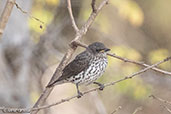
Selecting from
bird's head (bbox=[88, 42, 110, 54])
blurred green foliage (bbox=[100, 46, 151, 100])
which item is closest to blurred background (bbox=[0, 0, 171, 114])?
blurred green foliage (bbox=[100, 46, 151, 100])

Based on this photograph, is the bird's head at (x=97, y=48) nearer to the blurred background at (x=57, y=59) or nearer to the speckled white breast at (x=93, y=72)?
the speckled white breast at (x=93, y=72)

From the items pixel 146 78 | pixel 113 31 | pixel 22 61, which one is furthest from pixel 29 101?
pixel 113 31

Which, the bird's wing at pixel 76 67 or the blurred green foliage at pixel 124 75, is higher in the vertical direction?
the blurred green foliage at pixel 124 75

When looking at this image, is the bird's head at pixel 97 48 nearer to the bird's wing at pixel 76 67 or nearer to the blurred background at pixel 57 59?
the bird's wing at pixel 76 67

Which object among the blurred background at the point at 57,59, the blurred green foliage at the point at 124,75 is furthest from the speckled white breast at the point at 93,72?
the blurred green foliage at the point at 124,75

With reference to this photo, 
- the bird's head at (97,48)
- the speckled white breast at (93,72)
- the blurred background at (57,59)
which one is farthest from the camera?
the blurred background at (57,59)

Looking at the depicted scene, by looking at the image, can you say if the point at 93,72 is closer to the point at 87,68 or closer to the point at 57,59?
the point at 87,68

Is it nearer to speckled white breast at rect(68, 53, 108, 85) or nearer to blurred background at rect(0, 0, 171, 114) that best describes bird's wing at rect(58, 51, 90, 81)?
speckled white breast at rect(68, 53, 108, 85)

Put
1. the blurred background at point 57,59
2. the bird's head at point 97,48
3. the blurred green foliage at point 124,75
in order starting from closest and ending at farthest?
1. the bird's head at point 97,48
2. the blurred background at point 57,59
3. the blurred green foliage at point 124,75

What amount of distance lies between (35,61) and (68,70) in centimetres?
337

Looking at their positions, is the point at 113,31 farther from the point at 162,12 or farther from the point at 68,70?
the point at 68,70

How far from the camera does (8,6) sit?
99.7 inches

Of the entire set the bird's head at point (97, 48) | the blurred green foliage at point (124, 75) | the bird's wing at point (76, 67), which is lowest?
the bird's wing at point (76, 67)

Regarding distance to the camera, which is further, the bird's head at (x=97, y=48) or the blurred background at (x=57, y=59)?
→ the blurred background at (x=57, y=59)
